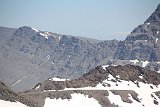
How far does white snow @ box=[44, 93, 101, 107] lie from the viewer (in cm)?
12156

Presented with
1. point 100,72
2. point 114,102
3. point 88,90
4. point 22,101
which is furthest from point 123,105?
point 22,101

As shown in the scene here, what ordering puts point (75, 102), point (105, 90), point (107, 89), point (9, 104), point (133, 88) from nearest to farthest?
point (9, 104) < point (75, 102) < point (105, 90) < point (107, 89) < point (133, 88)

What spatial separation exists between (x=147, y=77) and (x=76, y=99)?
61380 millimetres

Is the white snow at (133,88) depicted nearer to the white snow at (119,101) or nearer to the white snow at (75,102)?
the white snow at (119,101)

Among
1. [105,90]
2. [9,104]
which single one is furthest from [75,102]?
[9,104]

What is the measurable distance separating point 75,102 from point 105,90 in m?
22.1

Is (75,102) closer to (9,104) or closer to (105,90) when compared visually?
(105,90)

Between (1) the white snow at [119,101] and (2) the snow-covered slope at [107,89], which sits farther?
(1) the white snow at [119,101]

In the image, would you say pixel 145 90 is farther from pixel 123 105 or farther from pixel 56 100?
pixel 56 100

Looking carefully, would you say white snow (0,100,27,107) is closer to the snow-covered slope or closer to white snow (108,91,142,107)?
the snow-covered slope

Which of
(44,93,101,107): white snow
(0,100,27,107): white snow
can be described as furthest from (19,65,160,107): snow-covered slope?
(0,100,27,107): white snow

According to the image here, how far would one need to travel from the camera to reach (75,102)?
126 m

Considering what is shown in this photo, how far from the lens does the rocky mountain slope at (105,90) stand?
127 m

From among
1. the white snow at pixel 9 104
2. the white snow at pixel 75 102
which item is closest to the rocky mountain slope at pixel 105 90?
the white snow at pixel 75 102
